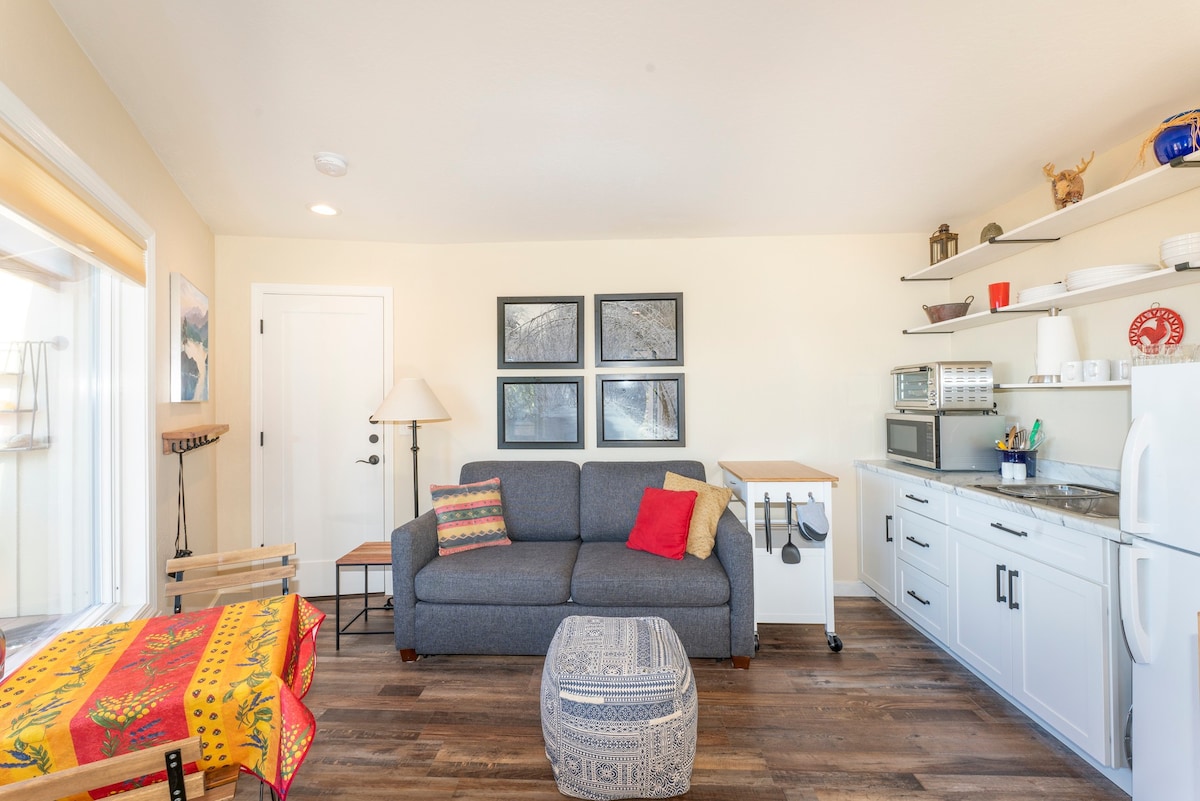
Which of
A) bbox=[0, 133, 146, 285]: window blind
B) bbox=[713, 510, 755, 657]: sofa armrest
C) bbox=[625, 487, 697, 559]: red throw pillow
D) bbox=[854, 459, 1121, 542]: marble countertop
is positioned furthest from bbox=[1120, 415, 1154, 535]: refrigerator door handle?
bbox=[0, 133, 146, 285]: window blind

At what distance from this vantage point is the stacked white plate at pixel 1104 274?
6.26 feet

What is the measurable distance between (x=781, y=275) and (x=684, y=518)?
184cm

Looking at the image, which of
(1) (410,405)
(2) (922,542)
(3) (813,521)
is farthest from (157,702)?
(2) (922,542)

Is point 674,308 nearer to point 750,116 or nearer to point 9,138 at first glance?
point 750,116

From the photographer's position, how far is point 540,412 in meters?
3.42

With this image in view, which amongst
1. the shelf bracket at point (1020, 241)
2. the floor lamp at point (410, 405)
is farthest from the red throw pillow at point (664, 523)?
the shelf bracket at point (1020, 241)

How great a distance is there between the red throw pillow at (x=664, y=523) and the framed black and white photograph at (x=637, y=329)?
965 millimetres

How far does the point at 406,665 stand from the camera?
8.17 ft

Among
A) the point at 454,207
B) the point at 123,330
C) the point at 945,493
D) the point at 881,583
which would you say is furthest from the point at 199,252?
the point at 881,583

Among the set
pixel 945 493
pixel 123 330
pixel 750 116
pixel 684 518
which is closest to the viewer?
pixel 750 116

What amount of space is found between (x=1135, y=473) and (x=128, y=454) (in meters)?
3.80

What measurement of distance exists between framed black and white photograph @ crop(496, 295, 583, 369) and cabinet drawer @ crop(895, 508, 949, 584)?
218 cm

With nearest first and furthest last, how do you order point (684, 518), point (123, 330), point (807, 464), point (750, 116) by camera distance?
point (750, 116) → point (123, 330) → point (684, 518) → point (807, 464)

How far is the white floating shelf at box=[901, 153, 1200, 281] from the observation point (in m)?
1.81
